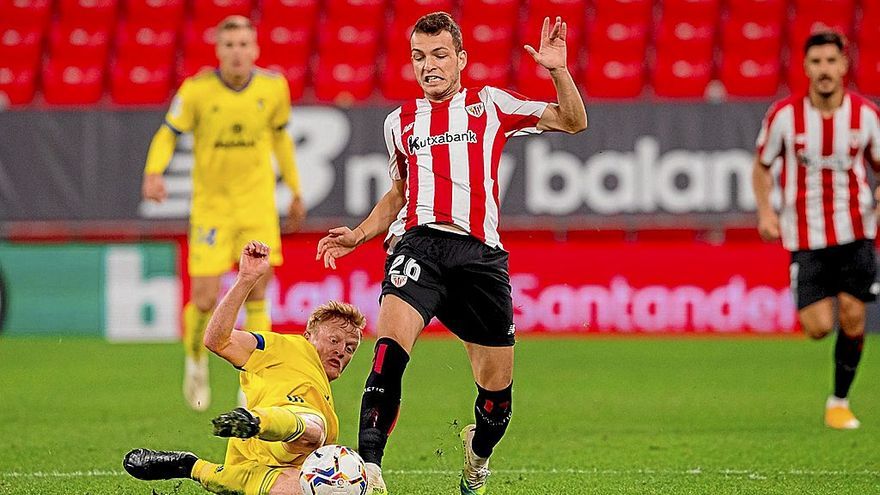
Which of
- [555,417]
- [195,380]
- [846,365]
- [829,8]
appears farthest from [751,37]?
[195,380]

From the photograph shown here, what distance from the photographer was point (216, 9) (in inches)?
609

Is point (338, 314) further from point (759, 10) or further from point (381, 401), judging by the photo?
point (759, 10)

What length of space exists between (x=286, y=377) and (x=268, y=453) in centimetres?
28

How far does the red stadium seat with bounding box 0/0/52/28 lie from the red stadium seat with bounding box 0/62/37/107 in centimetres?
69

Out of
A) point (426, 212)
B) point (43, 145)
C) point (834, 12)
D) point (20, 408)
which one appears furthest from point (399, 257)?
point (834, 12)

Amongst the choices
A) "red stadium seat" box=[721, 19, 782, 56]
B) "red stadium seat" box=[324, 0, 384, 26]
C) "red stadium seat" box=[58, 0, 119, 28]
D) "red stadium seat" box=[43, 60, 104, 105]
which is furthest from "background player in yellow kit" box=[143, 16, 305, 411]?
"red stadium seat" box=[58, 0, 119, 28]

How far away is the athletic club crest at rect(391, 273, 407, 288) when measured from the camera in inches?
209

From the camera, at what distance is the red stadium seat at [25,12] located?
1544 centimetres

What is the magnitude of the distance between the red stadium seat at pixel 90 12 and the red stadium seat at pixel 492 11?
378 cm

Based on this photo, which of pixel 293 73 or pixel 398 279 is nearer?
pixel 398 279

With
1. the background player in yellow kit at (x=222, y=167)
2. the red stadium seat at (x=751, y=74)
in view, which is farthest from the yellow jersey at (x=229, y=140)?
the red stadium seat at (x=751, y=74)

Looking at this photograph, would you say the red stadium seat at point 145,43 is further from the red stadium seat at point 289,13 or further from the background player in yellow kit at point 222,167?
the background player in yellow kit at point 222,167

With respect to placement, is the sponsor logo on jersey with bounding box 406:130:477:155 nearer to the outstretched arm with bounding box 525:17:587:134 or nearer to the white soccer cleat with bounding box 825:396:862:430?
the outstretched arm with bounding box 525:17:587:134

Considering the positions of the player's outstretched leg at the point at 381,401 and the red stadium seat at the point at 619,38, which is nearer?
the player's outstretched leg at the point at 381,401
